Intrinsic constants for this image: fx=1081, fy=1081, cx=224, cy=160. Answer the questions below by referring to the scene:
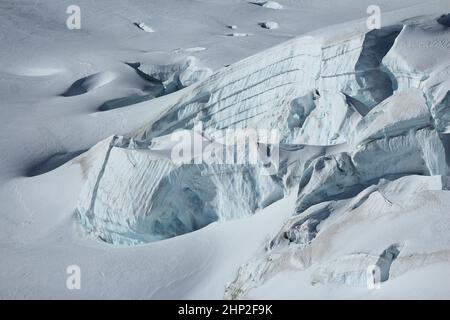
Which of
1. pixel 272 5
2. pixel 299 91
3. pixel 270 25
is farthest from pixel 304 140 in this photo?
pixel 272 5

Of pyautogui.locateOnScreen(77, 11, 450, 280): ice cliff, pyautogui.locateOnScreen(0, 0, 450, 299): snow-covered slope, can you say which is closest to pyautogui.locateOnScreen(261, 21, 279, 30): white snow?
pyautogui.locateOnScreen(0, 0, 450, 299): snow-covered slope

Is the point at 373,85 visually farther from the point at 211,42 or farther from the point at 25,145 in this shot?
the point at 211,42

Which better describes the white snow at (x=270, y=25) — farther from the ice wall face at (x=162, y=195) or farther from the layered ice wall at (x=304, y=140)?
the ice wall face at (x=162, y=195)

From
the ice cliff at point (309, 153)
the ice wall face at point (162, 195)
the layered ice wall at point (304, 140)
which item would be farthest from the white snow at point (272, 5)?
the ice wall face at point (162, 195)

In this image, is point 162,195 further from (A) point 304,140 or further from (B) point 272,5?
(B) point 272,5
